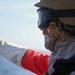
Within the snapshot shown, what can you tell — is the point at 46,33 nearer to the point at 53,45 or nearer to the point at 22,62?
the point at 53,45

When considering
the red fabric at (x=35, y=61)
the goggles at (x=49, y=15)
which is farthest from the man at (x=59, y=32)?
the red fabric at (x=35, y=61)

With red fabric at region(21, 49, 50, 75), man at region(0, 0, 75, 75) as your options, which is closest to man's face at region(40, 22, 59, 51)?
man at region(0, 0, 75, 75)

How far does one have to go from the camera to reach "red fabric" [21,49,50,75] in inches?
116

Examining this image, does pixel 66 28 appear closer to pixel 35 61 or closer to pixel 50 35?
pixel 50 35

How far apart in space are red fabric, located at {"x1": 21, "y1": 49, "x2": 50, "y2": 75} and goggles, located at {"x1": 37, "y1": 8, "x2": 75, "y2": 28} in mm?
604

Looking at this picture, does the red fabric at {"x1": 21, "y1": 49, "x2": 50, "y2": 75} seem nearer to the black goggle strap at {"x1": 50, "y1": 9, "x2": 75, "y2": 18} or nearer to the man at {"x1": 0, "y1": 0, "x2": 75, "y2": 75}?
the man at {"x1": 0, "y1": 0, "x2": 75, "y2": 75}

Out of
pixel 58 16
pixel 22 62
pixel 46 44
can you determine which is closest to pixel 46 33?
pixel 46 44

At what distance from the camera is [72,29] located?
217cm

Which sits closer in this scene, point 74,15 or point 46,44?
point 74,15

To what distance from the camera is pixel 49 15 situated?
2.29 meters

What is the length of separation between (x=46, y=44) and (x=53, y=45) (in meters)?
0.06

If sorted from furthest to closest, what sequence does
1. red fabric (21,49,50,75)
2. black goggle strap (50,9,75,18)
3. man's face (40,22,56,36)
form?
red fabric (21,49,50,75) < man's face (40,22,56,36) < black goggle strap (50,9,75,18)

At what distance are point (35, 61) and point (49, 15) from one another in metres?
0.82

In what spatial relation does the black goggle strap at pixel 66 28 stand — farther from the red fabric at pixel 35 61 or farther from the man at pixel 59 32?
the red fabric at pixel 35 61
